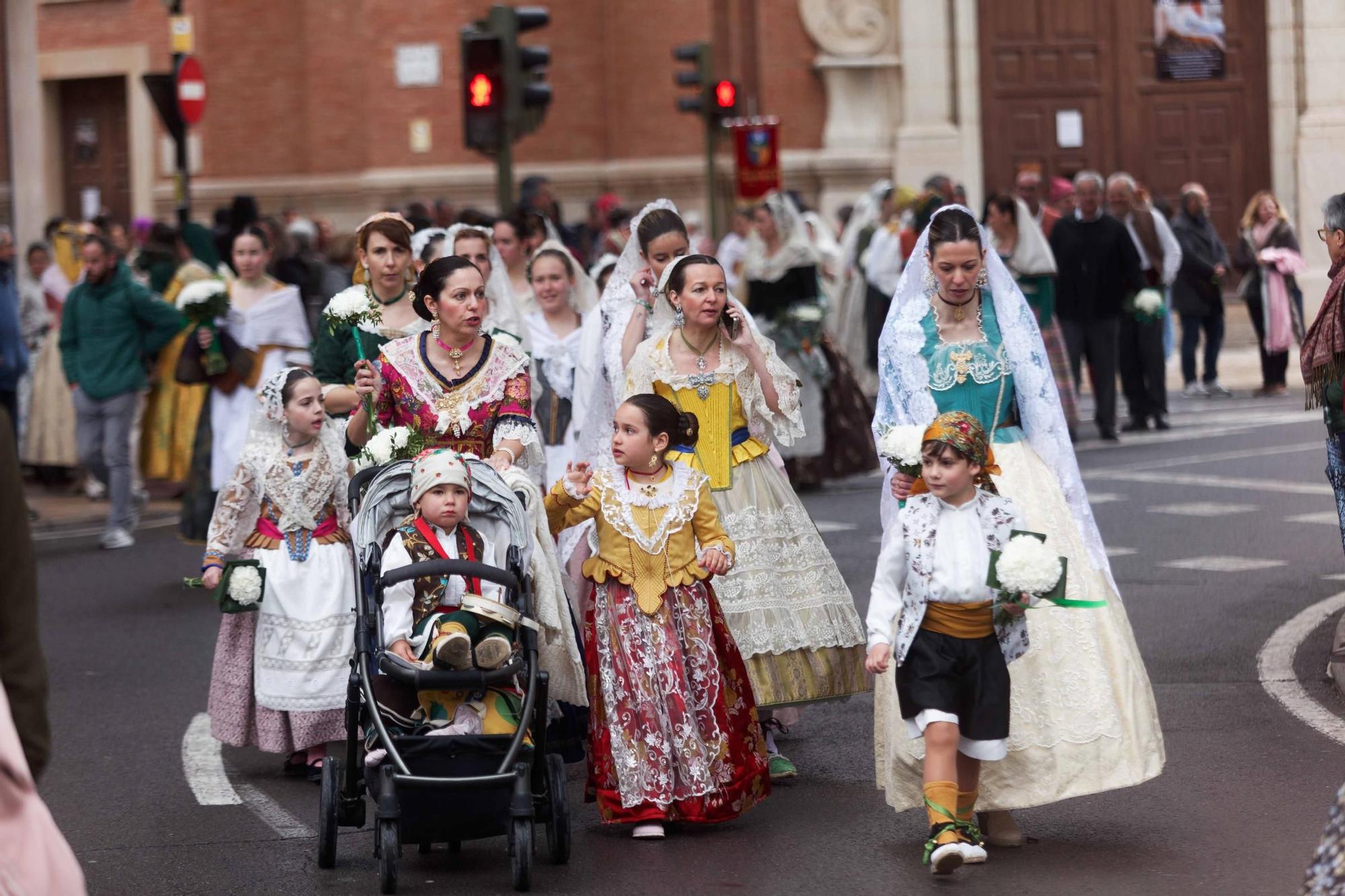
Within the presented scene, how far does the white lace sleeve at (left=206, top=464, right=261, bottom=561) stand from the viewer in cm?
854

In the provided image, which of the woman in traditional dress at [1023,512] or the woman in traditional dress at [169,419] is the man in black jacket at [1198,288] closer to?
the woman in traditional dress at [169,419]

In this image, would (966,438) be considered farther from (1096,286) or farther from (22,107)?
(22,107)

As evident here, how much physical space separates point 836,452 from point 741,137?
9108mm

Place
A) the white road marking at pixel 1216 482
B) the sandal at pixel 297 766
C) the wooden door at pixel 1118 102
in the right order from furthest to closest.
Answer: the wooden door at pixel 1118 102, the white road marking at pixel 1216 482, the sandal at pixel 297 766

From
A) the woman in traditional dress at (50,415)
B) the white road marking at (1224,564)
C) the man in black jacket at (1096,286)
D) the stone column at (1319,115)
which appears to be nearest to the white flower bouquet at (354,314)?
the white road marking at (1224,564)

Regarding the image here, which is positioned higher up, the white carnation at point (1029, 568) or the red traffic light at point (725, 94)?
the red traffic light at point (725, 94)

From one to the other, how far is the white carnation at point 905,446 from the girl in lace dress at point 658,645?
74cm

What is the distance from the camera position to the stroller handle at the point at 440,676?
662 centimetres

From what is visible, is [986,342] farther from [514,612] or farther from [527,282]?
[527,282]

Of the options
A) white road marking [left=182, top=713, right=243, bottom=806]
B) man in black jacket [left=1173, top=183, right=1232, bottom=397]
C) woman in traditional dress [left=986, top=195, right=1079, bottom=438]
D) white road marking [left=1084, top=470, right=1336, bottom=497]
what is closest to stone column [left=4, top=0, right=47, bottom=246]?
woman in traditional dress [left=986, top=195, right=1079, bottom=438]

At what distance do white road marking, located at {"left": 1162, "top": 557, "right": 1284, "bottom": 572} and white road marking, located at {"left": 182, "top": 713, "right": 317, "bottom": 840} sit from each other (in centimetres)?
576

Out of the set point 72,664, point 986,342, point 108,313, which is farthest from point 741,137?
point 986,342

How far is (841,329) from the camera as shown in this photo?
21484 millimetres

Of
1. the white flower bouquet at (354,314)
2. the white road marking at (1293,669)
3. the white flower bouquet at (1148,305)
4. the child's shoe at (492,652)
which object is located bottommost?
the white road marking at (1293,669)
